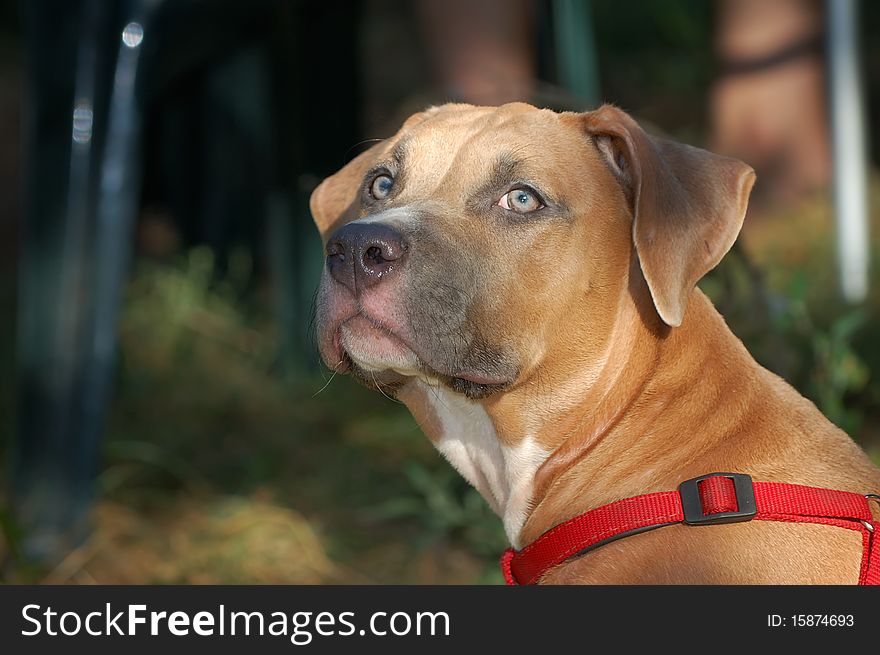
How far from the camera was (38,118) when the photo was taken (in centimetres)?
477

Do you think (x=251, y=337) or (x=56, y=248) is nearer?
(x=56, y=248)

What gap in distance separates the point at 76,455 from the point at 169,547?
624 millimetres

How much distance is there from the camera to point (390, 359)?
9.64 feet

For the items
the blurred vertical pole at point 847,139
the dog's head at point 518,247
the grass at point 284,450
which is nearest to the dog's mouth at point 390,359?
the dog's head at point 518,247

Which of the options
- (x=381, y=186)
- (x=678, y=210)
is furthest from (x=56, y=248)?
(x=678, y=210)

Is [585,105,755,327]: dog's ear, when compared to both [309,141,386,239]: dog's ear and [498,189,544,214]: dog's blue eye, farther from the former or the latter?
[309,141,386,239]: dog's ear

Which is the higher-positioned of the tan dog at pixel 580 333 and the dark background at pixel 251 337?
the dark background at pixel 251 337

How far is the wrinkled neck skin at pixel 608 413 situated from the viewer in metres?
2.93

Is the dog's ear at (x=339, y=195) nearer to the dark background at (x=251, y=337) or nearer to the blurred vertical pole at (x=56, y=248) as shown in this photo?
the dark background at (x=251, y=337)

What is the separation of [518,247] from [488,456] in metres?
0.63

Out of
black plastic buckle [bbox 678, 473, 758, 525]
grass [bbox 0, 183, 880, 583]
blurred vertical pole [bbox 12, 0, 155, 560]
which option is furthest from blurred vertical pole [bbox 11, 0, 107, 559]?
black plastic buckle [bbox 678, 473, 758, 525]

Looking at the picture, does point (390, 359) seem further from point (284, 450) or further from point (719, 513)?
point (284, 450)

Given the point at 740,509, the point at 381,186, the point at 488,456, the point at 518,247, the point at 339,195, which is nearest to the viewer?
the point at 740,509

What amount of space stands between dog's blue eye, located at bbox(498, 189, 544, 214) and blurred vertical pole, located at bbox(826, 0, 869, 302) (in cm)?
409
